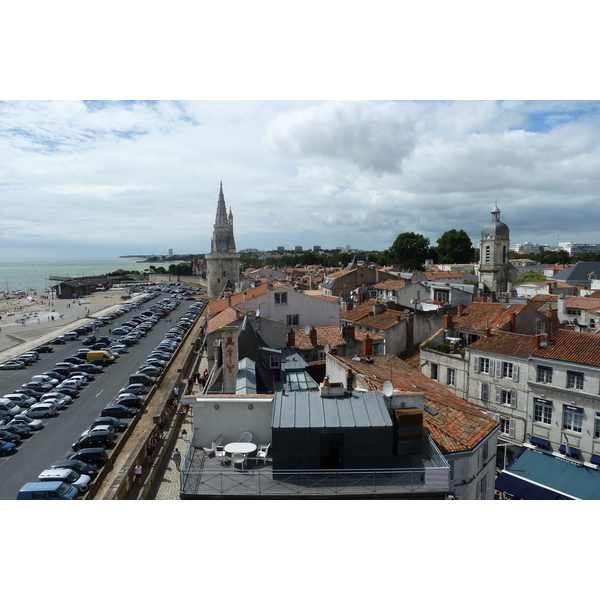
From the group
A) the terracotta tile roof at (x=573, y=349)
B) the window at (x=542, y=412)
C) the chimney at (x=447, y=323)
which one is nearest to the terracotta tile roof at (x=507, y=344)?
the terracotta tile roof at (x=573, y=349)

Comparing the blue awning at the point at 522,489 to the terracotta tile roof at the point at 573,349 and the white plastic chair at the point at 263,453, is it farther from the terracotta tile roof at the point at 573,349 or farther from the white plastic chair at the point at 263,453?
the white plastic chair at the point at 263,453

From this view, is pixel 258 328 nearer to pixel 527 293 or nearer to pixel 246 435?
pixel 246 435

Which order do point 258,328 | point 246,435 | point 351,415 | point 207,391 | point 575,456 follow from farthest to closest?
point 258,328, point 575,456, point 207,391, point 246,435, point 351,415

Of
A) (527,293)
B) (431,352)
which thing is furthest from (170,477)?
(527,293)

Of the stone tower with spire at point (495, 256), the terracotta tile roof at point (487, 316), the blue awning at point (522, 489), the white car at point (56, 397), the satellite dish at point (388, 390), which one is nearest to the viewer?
the satellite dish at point (388, 390)

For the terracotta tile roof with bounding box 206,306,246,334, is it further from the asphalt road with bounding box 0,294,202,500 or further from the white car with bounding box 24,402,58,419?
the white car with bounding box 24,402,58,419

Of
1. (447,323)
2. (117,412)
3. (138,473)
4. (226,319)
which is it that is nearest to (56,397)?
(117,412)

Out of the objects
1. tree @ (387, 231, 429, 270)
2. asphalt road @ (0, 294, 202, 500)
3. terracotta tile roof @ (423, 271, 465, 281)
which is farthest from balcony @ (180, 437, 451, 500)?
tree @ (387, 231, 429, 270)
